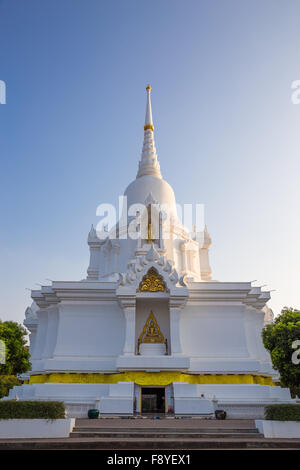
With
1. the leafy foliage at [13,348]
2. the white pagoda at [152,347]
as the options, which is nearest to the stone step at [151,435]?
the white pagoda at [152,347]

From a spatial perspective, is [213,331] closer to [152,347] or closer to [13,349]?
[152,347]

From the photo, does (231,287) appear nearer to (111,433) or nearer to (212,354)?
(212,354)

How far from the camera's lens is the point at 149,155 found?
31500 millimetres

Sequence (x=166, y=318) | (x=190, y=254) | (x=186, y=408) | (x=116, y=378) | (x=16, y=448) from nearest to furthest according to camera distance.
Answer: (x=16, y=448), (x=186, y=408), (x=116, y=378), (x=166, y=318), (x=190, y=254)

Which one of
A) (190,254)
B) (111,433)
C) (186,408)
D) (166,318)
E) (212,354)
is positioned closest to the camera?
(111,433)

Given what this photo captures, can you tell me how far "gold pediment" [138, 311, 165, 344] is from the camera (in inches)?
731

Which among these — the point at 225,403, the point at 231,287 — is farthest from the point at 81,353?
the point at 231,287

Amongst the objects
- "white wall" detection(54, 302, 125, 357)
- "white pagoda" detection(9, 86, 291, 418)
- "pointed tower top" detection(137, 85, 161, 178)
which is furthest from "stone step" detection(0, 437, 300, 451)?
"pointed tower top" detection(137, 85, 161, 178)

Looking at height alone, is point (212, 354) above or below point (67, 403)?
above

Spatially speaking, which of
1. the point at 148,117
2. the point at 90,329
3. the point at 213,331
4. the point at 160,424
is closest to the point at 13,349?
the point at 90,329

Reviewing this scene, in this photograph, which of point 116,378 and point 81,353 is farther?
point 81,353

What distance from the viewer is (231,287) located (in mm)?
20031
